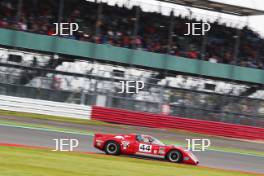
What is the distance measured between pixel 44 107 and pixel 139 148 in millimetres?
8481

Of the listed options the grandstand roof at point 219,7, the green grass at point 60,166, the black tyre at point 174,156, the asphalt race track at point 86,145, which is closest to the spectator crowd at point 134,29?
the grandstand roof at point 219,7

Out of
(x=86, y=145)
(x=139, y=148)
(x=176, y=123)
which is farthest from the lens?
(x=176, y=123)

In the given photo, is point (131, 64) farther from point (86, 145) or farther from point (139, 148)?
point (139, 148)

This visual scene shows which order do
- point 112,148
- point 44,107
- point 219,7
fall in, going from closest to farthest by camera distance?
point 112,148, point 44,107, point 219,7

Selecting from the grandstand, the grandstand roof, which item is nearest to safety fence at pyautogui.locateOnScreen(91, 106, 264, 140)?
the grandstand

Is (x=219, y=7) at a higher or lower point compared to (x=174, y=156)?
higher

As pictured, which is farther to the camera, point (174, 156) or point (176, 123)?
point (176, 123)

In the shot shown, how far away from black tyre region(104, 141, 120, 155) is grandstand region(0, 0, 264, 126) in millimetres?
8245

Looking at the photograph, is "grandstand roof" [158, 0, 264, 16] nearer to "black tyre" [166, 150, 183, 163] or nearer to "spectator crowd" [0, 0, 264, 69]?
"spectator crowd" [0, 0, 264, 69]

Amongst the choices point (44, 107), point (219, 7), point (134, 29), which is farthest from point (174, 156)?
point (219, 7)

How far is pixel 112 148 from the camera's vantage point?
51.6ft

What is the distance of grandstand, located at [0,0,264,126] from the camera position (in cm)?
2356

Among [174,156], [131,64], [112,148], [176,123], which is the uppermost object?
[131,64]

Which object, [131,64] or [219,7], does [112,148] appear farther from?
[219,7]
